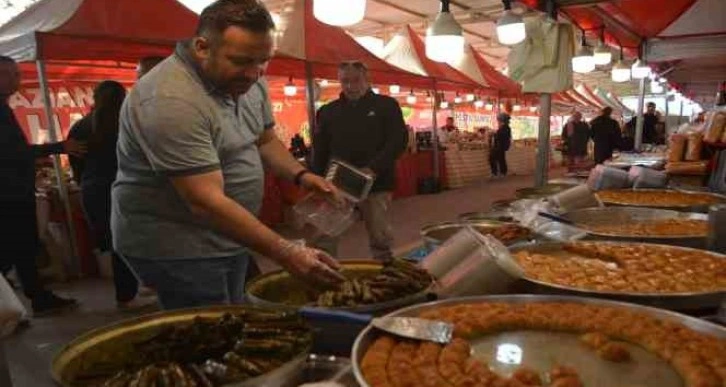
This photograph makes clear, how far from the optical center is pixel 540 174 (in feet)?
15.8

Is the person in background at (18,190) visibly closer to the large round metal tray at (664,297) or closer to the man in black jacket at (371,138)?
the man in black jacket at (371,138)

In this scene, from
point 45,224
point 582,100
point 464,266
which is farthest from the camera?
point 582,100

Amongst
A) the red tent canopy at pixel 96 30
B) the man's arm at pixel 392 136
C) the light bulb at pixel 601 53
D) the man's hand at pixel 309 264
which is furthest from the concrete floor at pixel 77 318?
the light bulb at pixel 601 53

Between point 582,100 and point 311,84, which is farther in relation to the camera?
point 582,100

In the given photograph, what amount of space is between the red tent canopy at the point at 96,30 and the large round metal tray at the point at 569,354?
447 cm

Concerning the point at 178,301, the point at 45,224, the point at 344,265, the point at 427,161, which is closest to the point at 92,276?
the point at 45,224

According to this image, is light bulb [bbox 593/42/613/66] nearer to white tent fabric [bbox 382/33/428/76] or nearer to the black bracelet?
white tent fabric [bbox 382/33/428/76]

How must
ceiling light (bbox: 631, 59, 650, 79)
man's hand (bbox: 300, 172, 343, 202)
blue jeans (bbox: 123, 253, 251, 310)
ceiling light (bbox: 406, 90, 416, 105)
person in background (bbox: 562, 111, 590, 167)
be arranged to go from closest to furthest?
blue jeans (bbox: 123, 253, 251, 310), man's hand (bbox: 300, 172, 343, 202), ceiling light (bbox: 631, 59, 650, 79), person in background (bbox: 562, 111, 590, 167), ceiling light (bbox: 406, 90, 416, 105)

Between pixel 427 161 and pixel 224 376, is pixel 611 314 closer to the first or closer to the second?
pixel 224 376

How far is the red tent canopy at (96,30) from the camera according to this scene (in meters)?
4.53

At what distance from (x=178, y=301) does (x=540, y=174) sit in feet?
12.1

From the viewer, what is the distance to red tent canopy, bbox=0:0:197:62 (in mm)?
4527

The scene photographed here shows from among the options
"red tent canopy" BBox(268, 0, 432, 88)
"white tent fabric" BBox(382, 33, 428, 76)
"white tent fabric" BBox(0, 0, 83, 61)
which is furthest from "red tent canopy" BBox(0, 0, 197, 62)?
"white tent fabric" BBox(382, 33, 428, 76)

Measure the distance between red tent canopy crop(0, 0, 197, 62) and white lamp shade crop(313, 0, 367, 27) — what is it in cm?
185
